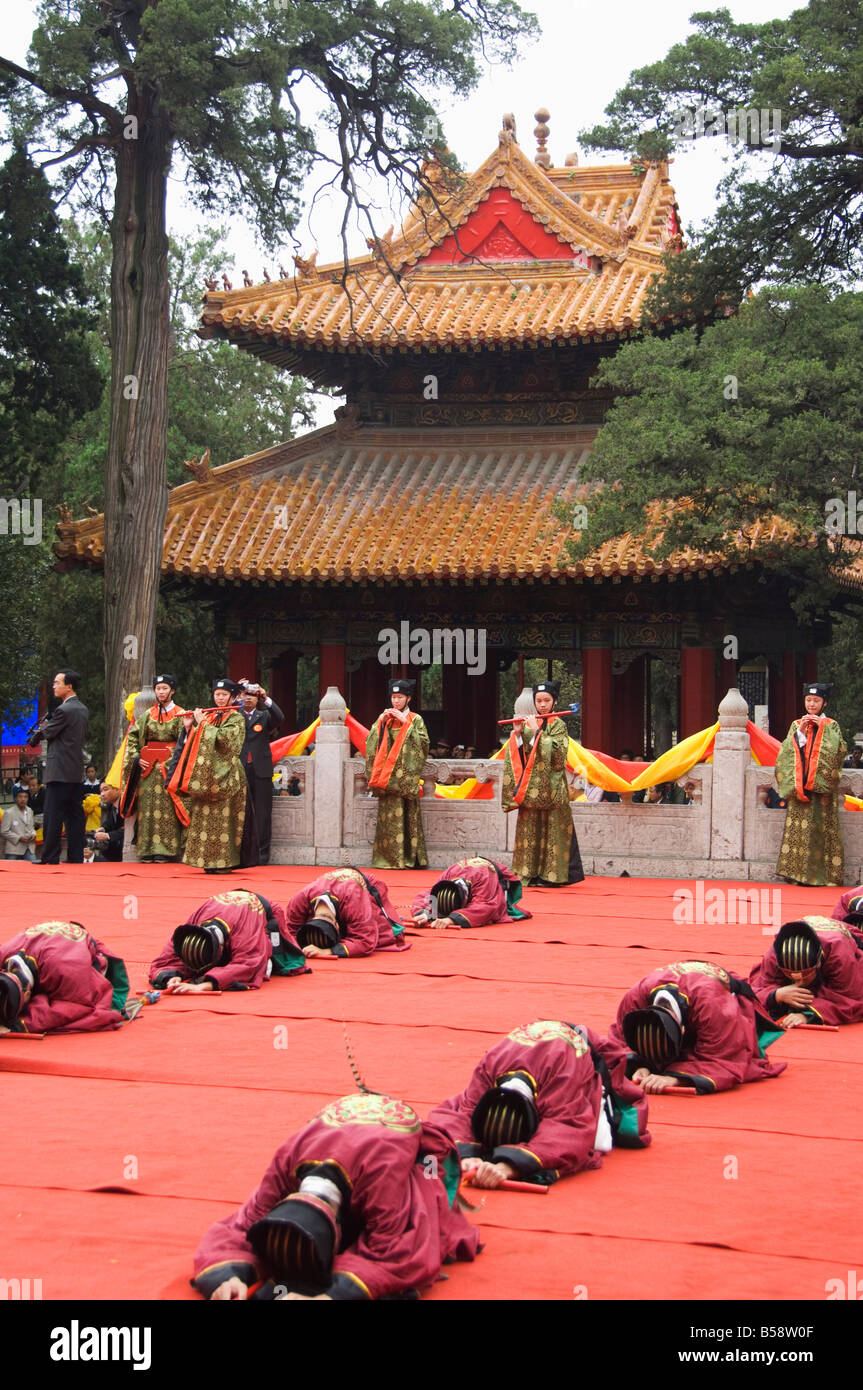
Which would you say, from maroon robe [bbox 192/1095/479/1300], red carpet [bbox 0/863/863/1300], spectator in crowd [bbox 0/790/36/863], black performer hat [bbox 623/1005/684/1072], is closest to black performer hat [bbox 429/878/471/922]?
red carpet [bbox 0/863/863/1300]

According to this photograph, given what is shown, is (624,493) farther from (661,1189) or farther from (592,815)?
(661,1189)

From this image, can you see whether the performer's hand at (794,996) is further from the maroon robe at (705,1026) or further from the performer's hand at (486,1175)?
the performer's hand at (486,1175)

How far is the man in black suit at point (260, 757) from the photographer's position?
14.0m

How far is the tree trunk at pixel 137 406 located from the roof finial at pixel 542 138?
6.51m

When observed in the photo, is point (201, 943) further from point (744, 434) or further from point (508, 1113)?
point (744, 434)

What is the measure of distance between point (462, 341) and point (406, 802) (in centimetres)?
730

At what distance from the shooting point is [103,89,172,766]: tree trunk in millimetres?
17500

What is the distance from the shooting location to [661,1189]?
5.00 metres

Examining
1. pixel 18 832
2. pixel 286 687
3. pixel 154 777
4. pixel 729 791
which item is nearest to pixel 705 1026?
pixel 729 791

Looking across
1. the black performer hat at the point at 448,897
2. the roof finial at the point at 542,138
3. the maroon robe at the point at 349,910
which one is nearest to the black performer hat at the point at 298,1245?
the maroon robe at the point at 349,910

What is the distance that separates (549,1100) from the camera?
205 inches

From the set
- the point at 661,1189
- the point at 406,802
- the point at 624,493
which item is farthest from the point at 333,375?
the point at 661,1189

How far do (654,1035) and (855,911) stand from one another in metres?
2.81

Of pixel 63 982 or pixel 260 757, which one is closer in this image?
pixel 63 982
